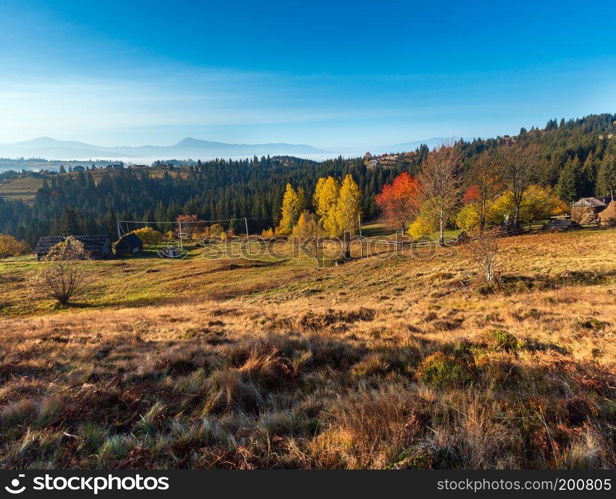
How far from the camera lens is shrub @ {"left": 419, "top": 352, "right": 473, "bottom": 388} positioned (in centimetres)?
551

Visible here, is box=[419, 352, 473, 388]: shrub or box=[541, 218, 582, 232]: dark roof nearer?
Answer: box=[419, 352, 473, 388]: shrub

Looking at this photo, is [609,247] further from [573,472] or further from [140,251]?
[140,251]

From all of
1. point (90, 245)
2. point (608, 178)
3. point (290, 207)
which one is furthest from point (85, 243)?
point (608, 178)

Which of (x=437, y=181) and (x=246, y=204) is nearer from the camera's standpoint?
(x=437, y=181)

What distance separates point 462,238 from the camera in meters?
40.8

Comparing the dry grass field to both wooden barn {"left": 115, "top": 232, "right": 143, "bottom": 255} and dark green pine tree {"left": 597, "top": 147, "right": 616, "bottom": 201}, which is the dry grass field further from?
dark green pine tree {"left": 597, "top": 147, "right": 616, "bottom": 201}

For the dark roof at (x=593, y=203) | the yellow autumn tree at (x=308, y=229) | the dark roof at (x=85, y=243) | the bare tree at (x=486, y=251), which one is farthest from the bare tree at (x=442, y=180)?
the dark roof at (x=85, y=243)

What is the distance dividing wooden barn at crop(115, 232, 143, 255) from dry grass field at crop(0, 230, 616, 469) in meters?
69.5

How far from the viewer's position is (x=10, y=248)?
74.8m

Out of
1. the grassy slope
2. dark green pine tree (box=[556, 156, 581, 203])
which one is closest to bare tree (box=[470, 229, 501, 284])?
dark green pine tree (box=[556, 156, 581, 203])

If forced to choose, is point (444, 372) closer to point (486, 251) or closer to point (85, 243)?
point (486, 251)

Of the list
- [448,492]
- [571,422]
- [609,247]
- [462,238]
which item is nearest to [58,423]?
[448,492]

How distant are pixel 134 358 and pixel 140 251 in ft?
257

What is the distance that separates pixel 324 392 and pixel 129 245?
83.0 metres
